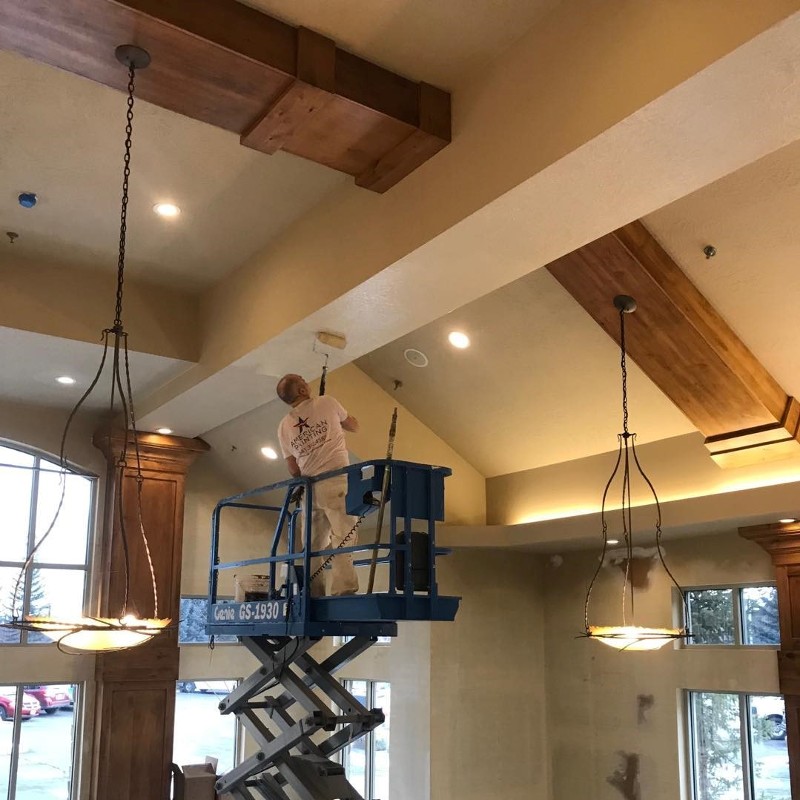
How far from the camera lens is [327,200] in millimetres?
5750

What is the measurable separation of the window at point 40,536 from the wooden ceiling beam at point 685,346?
17.5 feet

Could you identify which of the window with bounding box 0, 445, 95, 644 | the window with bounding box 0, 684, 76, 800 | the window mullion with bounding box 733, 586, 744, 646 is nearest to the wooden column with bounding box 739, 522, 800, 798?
the window mullion with bounding box 733, 586, 744, 646

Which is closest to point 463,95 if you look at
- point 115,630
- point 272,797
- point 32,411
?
point 115,630

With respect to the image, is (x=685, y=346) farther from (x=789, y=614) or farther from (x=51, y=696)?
(x=51, y=696)

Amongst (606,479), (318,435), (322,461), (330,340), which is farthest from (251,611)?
(606,479)

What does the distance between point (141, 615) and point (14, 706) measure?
1460mm

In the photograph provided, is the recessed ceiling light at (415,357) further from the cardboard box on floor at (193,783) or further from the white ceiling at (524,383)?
the cardboard box on floor at (193,783)

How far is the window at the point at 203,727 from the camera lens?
400 inches

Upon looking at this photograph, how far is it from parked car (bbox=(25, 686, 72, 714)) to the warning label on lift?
3.54 metres

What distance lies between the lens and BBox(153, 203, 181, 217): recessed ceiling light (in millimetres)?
5871

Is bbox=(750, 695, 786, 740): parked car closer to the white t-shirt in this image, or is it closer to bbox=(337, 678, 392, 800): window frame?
bbox=(337, 678, 392, 800): window frame

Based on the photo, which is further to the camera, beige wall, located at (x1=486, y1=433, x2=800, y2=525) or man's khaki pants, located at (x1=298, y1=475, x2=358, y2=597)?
beige wall, located at (x1=486, y1=433, x2=800, y2=525)

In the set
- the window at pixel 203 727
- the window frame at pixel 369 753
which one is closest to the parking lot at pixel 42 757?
the window at pixel 203 727

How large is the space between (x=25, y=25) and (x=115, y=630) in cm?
260
